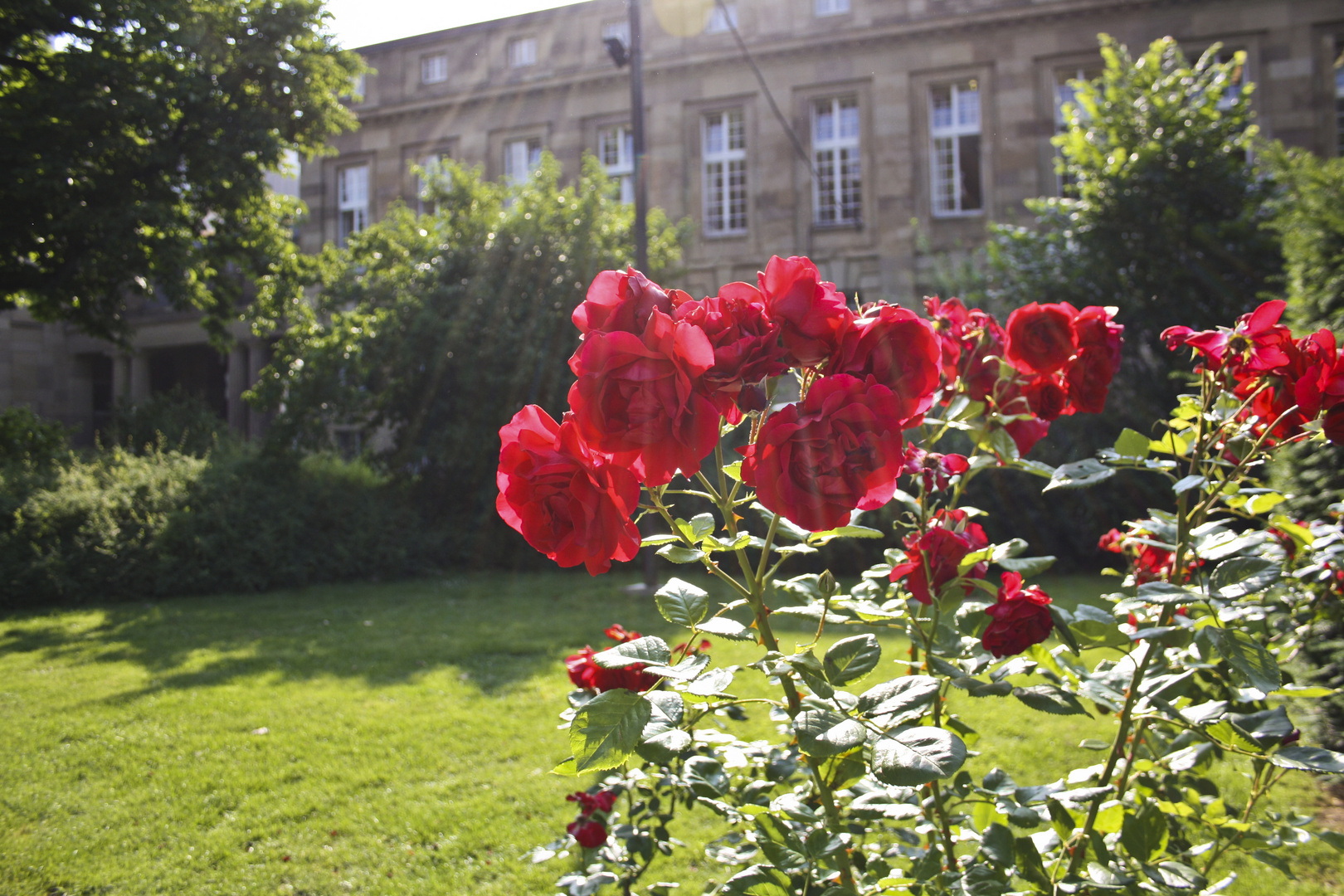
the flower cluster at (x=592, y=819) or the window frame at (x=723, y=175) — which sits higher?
the window frame at (x=723, y=175)

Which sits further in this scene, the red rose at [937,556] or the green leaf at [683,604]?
the red rose at [937,556]

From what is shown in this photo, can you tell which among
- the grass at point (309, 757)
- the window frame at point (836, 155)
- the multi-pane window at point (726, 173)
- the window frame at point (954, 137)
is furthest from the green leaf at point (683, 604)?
the multi-pane window at point (726, 173)

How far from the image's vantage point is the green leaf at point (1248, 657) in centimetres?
129

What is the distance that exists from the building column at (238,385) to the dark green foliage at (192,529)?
36.9 ft

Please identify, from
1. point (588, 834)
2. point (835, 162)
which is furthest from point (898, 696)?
point (835, 162)

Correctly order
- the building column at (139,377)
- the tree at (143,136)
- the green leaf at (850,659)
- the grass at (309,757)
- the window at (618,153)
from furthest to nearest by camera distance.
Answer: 1. the building column at (139,377)
2. the window at (618,153)
3. the tree at (143,136)
4. the grass at (309,757)
5. the green leaf at (850,659)

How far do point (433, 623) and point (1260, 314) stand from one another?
7553 millimetres

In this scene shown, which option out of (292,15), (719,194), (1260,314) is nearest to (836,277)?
(719,194)

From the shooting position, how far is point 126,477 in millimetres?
10367

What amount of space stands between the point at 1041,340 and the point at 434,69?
79.5 ft

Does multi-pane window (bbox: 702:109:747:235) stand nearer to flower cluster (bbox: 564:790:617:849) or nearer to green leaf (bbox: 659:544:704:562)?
flower cluster (bbox: 564:790:617:849)

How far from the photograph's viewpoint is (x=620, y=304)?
1.14 meters

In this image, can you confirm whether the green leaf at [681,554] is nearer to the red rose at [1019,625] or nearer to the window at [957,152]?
the red rose at [1019,625]

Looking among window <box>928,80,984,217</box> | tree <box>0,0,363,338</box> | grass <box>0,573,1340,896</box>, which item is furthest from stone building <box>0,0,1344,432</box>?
grass <box>0,573,1340,896</box>
